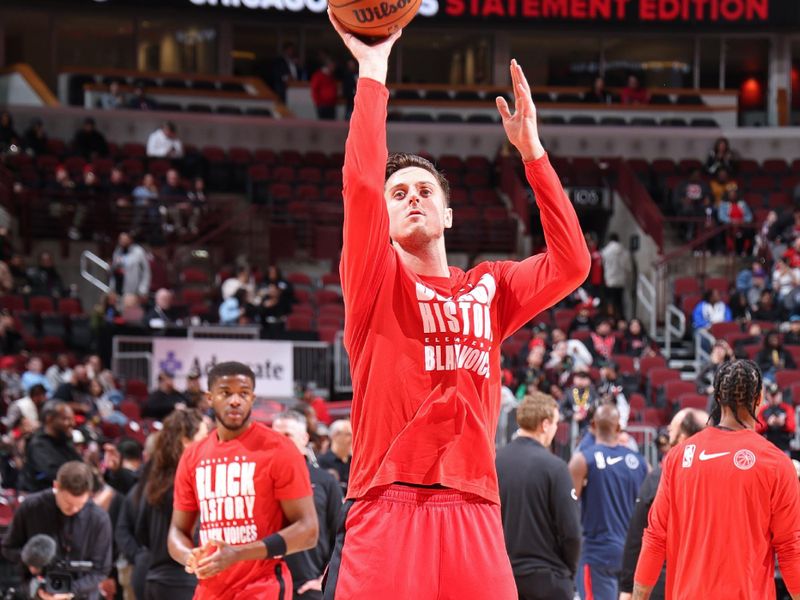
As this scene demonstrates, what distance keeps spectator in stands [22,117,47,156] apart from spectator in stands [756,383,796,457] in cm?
1382

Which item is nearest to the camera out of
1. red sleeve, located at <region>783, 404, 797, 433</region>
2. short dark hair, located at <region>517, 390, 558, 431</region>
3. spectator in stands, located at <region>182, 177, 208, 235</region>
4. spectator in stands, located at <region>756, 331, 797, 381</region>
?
short dark hair, located at <region>517, 390, 558, 431</region>

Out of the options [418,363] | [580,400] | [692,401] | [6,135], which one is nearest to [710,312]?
[692,401]

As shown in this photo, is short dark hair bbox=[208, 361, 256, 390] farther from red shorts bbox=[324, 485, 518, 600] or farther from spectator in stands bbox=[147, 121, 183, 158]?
spectator in stands bbox=[147, 121, 183, 158]

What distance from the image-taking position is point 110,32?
27422 millimetres

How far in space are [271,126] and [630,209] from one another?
7.08 metres

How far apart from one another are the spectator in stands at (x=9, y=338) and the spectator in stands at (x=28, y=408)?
244 centimetres

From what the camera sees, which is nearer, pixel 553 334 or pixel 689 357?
pixel 553 334

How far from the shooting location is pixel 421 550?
3.36 meters

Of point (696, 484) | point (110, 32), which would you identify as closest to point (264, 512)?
point (696, 484)

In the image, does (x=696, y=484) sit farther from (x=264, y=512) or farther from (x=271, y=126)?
(x=271, y=126)

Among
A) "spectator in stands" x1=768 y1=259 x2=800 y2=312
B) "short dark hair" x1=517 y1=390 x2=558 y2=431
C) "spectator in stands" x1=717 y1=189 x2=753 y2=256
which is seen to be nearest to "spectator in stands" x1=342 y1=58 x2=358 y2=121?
"spectator in stands" x1=717 y1=189 x2=753 y2=256

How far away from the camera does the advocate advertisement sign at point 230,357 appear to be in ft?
57.3

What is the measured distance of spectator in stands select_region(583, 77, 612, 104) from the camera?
2664 cm

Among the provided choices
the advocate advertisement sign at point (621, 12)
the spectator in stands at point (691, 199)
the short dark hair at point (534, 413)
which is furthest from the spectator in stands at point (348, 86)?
the short dark hair at point (534, 413)
